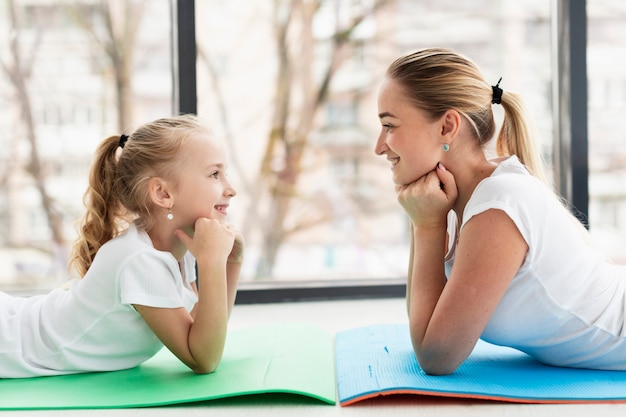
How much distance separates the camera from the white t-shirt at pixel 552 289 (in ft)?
4.83

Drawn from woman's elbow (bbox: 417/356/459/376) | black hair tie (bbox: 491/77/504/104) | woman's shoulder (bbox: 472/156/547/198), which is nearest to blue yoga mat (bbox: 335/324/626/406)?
woman's elbow (bbox: 417/356/459/376)

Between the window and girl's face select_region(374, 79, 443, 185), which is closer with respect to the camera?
girl's face select_region(374, 79, 443, 185)

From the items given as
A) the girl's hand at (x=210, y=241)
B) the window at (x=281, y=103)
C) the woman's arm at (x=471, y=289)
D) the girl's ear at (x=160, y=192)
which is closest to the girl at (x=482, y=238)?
the woman's arm at (x=471, y=289)

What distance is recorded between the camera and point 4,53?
9.65 ft

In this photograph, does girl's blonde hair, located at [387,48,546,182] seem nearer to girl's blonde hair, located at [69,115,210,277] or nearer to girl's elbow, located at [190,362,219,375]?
girl's blonde hair, located at [69,115,210,277]

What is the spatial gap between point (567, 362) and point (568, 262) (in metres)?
0.26

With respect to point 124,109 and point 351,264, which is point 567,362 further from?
point 124,109

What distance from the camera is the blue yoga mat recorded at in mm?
1388

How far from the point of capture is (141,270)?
1.59m

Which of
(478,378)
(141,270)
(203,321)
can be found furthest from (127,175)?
(478,378)

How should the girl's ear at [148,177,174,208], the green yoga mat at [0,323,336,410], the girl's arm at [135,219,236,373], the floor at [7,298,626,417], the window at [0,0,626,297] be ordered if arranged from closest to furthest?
the floor at [7,298,626,417], the green yoga mat at [0,323,336,410], the girl's arm at [135,219,236,373], the girl's ear at [148,177,174,208], the window at [0,0,626,297]

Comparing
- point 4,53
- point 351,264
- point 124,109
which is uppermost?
point 4,53

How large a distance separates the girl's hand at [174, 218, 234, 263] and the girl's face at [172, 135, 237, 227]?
0.07 metres

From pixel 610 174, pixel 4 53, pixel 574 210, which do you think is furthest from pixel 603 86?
pixel 4 53
